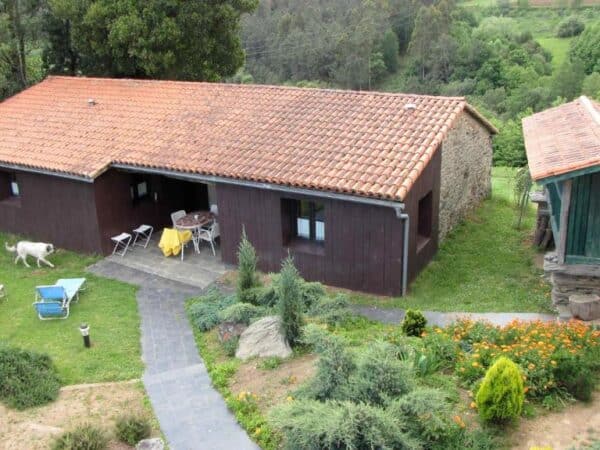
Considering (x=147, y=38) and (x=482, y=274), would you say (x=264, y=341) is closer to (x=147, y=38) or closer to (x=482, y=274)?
(x=482, y=274)

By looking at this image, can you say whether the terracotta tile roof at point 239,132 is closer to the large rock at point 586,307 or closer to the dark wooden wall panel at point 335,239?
the dark wooden wall panel at point 335,239

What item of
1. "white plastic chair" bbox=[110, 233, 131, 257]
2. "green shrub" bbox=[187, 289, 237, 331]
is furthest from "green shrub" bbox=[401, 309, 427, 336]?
"white plastic chair" bbox=[110, 233, 131, 257]

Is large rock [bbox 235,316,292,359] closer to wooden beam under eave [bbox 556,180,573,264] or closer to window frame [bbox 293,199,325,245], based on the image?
window frame [bbox 293,199,325,245]

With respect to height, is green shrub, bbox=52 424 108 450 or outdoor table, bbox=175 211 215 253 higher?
green shrub, bbox=52 424 108 450

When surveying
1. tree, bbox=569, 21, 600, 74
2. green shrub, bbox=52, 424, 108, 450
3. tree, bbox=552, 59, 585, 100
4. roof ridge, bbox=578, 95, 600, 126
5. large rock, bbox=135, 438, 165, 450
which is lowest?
tree, bbox=552, 59, 585, 100

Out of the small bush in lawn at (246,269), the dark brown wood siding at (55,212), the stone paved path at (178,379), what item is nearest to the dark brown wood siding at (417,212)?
the small bush in lawn at (246,269)

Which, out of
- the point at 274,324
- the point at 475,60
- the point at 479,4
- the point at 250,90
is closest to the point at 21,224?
the point at 250,90
